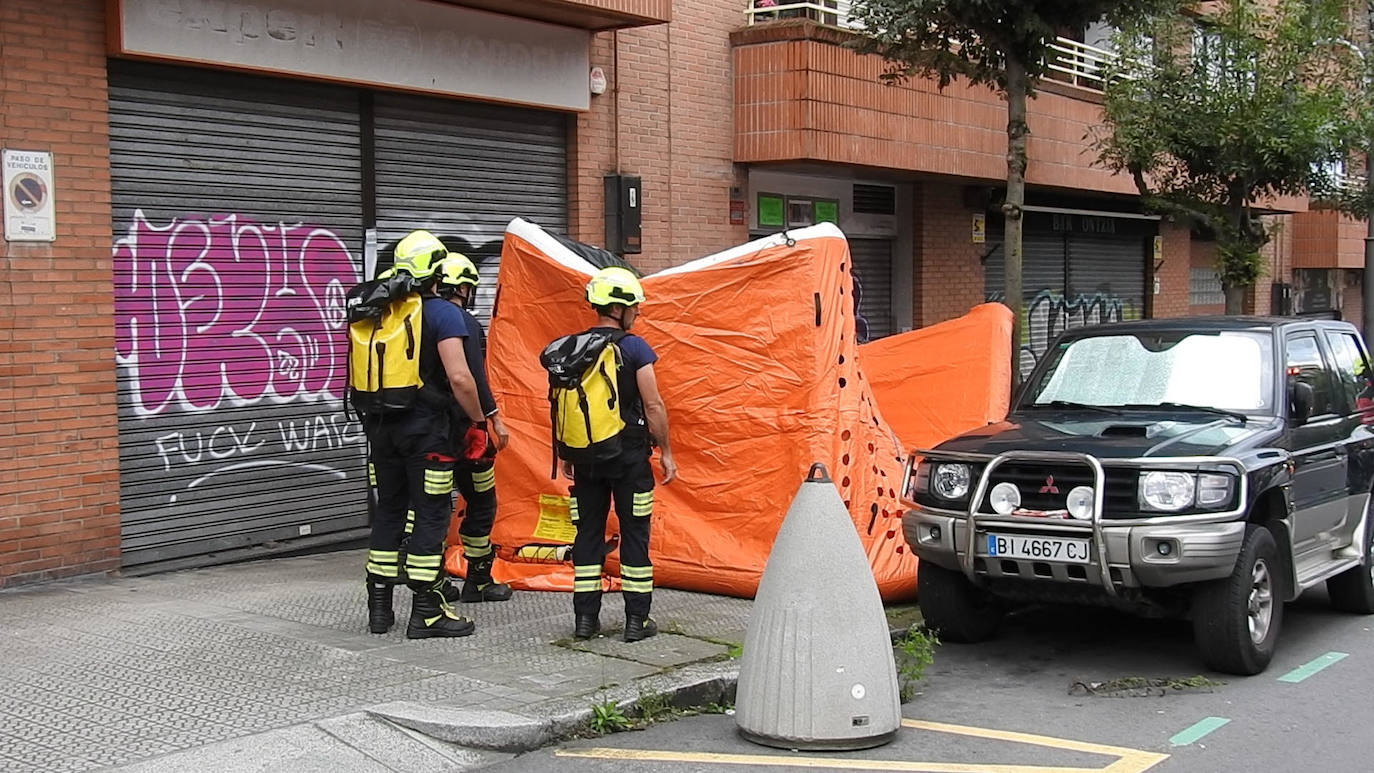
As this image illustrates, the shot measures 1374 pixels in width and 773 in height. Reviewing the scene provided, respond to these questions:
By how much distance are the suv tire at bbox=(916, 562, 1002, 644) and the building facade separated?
4.82 m

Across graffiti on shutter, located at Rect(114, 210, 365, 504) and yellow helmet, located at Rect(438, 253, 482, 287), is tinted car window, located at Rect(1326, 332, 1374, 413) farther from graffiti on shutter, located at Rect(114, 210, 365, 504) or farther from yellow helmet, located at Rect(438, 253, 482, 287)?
graffiti on shutter, located at Rect(114, 210, 365, 504)

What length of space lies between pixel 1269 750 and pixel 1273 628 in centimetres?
146

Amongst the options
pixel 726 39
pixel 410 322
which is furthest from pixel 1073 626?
pixel 726 39

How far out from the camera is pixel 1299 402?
7535mm

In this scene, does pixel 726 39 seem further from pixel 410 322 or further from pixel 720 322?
pixel 410 322

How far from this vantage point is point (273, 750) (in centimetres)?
532

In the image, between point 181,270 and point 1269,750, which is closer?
point 1269,750

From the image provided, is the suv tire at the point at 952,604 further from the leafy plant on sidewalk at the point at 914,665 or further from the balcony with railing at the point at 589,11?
the balcony with railing at the point at 589,11

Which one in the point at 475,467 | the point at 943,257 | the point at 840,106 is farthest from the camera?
the point at 943,257

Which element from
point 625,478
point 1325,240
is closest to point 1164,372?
point 625,478

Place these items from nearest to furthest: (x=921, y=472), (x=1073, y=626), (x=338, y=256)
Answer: (x=921, y=472)
(x=1073, y=626)
(x=338, y=256)

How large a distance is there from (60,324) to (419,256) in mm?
2852

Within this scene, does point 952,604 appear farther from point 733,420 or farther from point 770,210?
point 770,210

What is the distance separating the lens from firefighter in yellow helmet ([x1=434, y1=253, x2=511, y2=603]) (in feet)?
23.8
